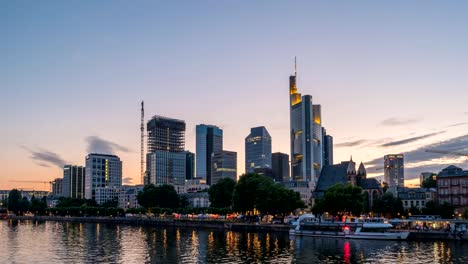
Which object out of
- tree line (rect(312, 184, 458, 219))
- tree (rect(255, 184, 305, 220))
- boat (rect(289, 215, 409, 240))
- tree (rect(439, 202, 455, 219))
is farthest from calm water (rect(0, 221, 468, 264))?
tree (rect(439, 202, 455, 219))

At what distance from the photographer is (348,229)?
132375mm

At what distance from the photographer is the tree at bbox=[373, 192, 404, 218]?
588 ft

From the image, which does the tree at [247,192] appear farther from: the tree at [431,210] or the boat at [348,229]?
the tree at [431,210]

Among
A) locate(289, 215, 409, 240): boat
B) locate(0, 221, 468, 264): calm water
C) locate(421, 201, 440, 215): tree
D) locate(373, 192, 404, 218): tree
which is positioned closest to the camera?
locate(0, 221, 468, 264): calm water

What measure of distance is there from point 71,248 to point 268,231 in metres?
68.0

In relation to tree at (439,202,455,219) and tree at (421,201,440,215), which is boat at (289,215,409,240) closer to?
tree at (439,202,455,219)

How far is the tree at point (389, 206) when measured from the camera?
17925 cm

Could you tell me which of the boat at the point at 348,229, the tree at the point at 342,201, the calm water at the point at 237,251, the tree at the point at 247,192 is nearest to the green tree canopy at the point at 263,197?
the tree at the point at 247,192

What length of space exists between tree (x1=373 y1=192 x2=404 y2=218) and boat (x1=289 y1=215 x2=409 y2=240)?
44.7 meters

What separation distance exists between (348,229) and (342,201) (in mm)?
22631

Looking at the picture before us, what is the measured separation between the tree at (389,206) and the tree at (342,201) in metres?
23.9

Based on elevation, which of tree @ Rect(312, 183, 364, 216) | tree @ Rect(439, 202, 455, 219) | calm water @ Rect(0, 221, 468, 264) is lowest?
calm water @ Rect(0, 221, 468, 264)

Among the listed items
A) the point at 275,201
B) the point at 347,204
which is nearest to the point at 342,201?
the point at 347,204

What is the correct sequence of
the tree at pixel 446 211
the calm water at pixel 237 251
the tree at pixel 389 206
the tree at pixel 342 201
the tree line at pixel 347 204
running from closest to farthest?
the calm water at pixel 237 251, the tree at pixel 342 201, the tree line at pixel 347 204, the tree at pixel 446 211, the tree at pixel 389 206
